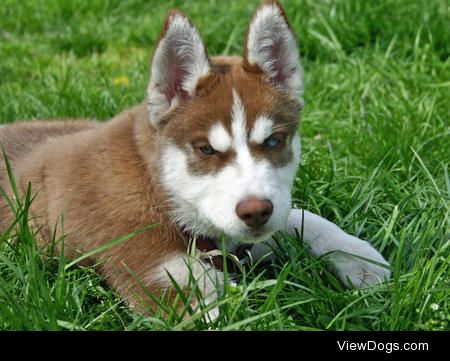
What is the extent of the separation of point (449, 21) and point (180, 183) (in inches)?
156

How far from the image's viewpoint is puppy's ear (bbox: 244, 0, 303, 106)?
3.77 meters

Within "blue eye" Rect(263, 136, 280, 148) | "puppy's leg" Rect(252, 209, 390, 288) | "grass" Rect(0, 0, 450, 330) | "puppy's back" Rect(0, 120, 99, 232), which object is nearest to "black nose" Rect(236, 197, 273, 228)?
"grass" Rect(0, 0, 450, 330)

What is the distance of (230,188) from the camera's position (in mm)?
3502

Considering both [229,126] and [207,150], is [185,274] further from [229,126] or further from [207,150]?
[229,126]

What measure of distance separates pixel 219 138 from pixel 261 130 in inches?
7.8

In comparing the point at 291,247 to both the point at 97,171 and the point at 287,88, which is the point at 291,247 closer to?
the point at 287,88

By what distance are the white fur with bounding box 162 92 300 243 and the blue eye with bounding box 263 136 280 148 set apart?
0.11 meters

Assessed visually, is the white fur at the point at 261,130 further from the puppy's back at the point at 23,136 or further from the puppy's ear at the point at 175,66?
the puppy's back at the point at 23,136

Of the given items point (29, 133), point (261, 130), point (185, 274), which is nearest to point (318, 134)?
point (29, 133)

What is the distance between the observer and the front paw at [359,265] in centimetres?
388

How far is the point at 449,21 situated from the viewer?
22.3 ft

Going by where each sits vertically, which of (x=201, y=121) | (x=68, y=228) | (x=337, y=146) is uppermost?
(x=201, y=121)
